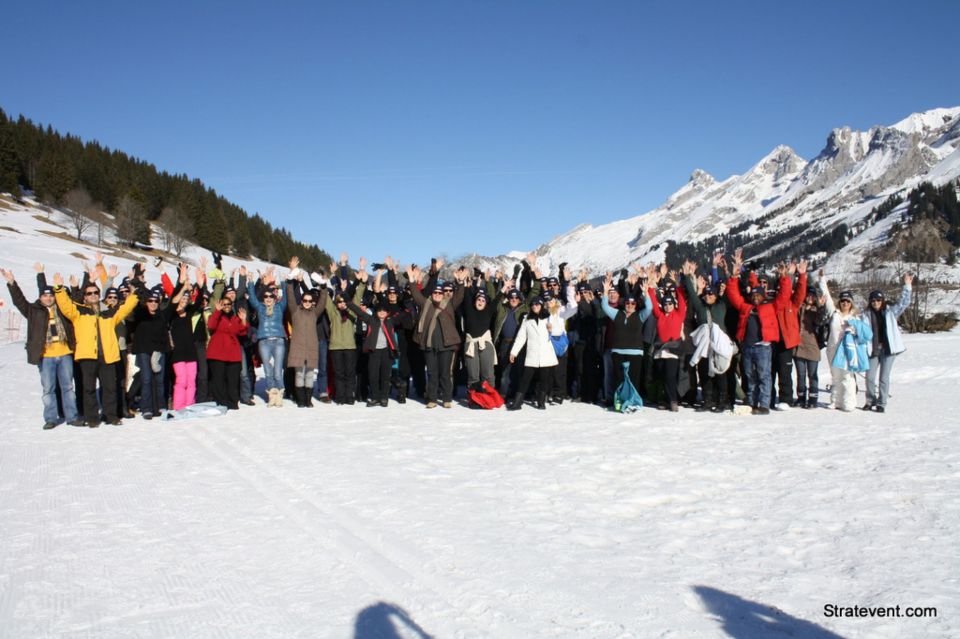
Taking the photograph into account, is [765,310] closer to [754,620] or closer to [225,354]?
[754,620]

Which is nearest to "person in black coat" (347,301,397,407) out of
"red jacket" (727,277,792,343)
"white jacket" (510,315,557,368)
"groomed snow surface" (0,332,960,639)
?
"white jacket" (510,315,557,368)

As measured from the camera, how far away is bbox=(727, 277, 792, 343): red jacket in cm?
1047

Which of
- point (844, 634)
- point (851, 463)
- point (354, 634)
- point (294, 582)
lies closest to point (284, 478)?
point (294, 582)

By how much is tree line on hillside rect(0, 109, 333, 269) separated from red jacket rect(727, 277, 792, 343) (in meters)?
69.8

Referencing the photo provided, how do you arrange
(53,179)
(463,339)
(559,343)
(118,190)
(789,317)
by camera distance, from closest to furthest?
(789,317), (559,343), (463,339), (53,179), (118,190)

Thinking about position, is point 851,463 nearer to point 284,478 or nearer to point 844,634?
point 844,634

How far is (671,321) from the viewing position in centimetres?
1093

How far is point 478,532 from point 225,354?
7.33m

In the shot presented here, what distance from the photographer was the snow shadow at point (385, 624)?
142 inches

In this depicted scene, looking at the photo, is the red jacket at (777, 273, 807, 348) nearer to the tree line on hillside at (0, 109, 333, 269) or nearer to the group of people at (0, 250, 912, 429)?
the group of people at (0, 250, 912, 429)

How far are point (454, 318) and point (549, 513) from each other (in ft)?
21.4

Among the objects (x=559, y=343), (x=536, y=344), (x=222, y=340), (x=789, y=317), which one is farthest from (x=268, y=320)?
(x=789, y=317)

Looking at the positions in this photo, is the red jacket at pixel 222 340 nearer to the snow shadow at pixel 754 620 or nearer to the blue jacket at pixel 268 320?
the blue jacket at pixel 268 320

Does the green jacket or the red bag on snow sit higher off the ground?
the green jacket
